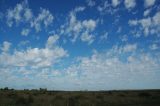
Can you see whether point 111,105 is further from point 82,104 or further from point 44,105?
point 44,105

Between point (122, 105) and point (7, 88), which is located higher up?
point (7, 88)

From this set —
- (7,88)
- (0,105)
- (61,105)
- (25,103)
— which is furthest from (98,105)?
(7,88)

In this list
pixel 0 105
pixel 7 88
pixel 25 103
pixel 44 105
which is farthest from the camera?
pixel 7 88

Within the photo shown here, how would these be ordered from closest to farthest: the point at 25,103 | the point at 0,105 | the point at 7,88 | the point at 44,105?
the point at 0,105 < the point at 44,105 < the point at 25,103 < the point at 7,88

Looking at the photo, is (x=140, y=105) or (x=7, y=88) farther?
(x=7, y=88)

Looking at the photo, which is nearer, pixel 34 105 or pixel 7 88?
pixel 34 105

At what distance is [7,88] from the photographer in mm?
71188

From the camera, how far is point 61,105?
32.1 metres

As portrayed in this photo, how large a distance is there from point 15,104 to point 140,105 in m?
16.2

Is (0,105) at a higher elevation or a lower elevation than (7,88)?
lower

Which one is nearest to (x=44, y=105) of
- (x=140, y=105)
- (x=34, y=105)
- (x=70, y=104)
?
(x=34, y=105)

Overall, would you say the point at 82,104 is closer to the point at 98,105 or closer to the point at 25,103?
the point at 98,105

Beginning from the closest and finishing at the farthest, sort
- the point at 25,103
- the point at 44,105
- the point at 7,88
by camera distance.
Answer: the point at 44,105
the point at 25,103
the point at 7,88

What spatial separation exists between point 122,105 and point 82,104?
17.4 feet
